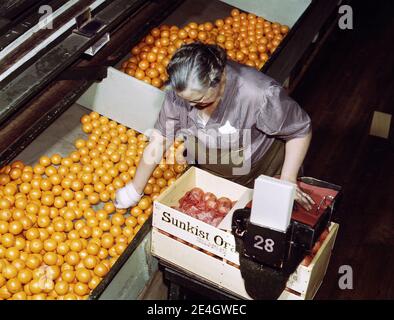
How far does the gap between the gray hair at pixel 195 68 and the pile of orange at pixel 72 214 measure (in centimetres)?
121

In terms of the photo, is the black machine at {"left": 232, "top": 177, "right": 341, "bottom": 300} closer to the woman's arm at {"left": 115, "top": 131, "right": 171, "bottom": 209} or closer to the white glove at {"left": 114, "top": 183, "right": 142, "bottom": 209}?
the woman's arm at {"left": 115, "top": 131, "right": 171, "bottom": 209}

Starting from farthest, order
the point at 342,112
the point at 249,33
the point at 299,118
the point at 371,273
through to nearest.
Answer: the point at 342,112 → the point at 249,33 → the point at 371,273 → the point at 299,118

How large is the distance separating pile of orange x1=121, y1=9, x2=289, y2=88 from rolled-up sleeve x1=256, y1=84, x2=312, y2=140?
1.56m

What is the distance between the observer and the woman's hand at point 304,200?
2.38m

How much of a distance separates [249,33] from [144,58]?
97cm

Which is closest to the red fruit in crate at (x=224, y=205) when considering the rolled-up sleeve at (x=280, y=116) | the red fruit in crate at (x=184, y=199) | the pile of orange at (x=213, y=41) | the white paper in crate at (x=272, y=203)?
the red fruit in crate at (x=184, y=199)

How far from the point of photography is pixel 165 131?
2902 millimetres

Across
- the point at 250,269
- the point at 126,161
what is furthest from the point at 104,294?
the point at 126,161

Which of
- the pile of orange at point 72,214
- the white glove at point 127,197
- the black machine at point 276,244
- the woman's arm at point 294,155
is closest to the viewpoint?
the black machine at point 276,244

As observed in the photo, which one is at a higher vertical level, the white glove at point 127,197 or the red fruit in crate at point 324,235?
the red fruit in crate at point 324,235

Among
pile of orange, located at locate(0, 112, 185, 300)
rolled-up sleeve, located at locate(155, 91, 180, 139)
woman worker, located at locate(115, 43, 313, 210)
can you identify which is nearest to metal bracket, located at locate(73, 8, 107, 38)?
woman worker, located at locate(115, 43, 313, 210)

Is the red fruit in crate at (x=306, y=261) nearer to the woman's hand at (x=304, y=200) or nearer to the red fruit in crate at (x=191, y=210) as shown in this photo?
the woman's hand at (x=304, y=200)

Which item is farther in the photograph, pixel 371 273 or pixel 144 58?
pixel 144 58
